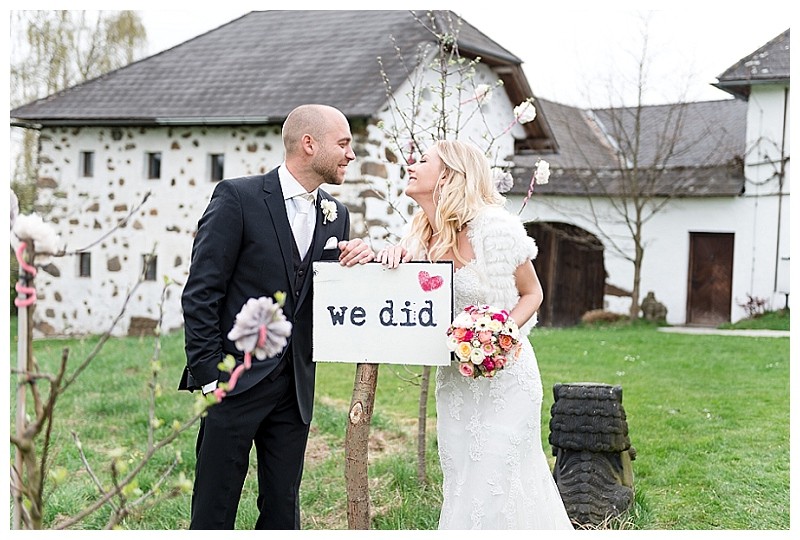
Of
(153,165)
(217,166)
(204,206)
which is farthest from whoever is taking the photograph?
(153,165)

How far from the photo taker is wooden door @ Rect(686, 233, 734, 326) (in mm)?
17078

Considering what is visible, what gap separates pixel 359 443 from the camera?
3.62 metres

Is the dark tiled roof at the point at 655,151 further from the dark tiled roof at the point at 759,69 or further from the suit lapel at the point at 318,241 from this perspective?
the suit lapel at the point at 318,241

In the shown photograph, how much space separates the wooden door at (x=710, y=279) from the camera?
17.1 metres

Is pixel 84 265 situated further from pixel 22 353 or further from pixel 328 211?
pixel 22 353

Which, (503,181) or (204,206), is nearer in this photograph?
(503,181)

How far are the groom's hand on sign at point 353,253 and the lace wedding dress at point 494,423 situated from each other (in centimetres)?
42

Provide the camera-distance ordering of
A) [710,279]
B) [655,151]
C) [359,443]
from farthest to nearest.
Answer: [655,151] < [710,279] < [359,443]

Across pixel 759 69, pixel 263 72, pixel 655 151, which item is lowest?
pixel 655 151

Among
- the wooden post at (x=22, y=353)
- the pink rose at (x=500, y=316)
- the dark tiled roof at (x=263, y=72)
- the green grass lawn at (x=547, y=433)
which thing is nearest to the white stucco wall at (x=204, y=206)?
the dark tiled roof at (x=263, y=72)

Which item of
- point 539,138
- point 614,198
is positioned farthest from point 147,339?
point 614,198

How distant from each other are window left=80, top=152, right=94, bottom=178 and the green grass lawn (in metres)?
4.04

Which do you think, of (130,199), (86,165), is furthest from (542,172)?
(86,165)

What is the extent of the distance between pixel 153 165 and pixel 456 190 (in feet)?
38.4
